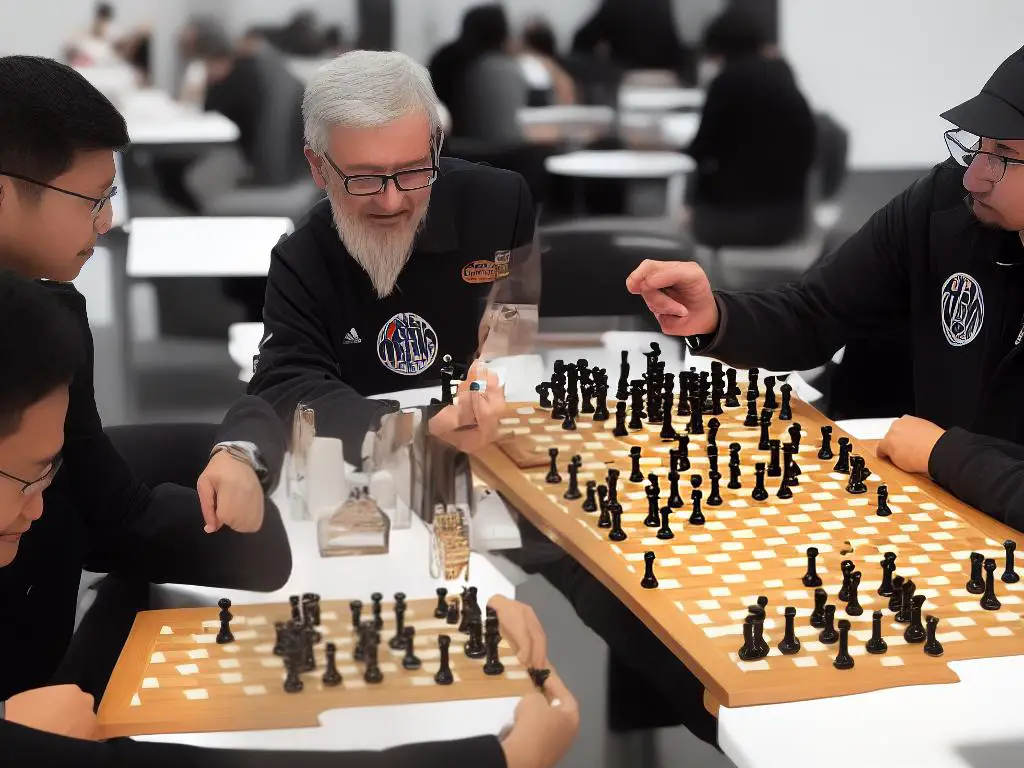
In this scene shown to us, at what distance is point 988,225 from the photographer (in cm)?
216

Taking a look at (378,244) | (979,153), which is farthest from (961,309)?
(378,244)

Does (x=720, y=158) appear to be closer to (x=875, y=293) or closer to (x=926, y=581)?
(x=875, y=293)

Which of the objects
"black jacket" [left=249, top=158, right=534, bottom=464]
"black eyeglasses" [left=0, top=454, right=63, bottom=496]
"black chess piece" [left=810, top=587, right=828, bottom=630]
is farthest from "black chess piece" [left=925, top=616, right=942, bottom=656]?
"black eyeglasses" [left=0, top=454, right=63, bottom=496]

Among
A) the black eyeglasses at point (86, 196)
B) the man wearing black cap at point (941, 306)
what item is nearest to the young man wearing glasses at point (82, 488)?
the black eyeglasses at point (86, 196)

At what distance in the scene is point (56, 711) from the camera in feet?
4.02

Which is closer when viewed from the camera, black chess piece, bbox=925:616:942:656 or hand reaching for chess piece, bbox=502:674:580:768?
hand reaching for chess piece, bbox=502:674:580:768

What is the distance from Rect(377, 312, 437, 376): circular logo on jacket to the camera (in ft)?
5.69

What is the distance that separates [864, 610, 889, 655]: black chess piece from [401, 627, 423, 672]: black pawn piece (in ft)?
1.83

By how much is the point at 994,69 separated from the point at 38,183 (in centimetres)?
164

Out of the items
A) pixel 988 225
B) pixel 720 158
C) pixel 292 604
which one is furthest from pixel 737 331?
pixel 292 604

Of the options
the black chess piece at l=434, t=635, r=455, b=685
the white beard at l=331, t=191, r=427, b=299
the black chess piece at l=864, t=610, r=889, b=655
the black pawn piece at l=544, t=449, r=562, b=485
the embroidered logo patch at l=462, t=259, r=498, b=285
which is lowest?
the black chess piece at l=864, t=610, r=889, b=655

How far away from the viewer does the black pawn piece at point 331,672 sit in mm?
1311

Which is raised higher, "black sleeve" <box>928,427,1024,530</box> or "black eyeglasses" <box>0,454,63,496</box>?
"black eyeglasses" <box>0,454,63,496</box>

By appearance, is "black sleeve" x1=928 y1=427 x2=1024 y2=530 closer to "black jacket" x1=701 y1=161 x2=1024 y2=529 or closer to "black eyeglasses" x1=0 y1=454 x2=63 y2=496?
"black jacket" x1=701 y1=161 x2=1024 y2=529
